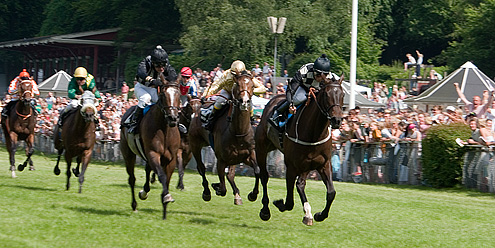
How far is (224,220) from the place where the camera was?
12.0m

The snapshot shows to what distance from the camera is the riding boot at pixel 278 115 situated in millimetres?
12055

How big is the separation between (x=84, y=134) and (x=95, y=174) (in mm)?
4700

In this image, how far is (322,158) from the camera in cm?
1094

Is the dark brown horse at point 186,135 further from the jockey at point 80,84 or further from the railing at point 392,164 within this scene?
the railing at point 392,164

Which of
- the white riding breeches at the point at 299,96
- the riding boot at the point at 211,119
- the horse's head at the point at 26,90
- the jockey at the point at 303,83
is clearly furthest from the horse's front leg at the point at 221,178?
the horse's head at the point at 26,90

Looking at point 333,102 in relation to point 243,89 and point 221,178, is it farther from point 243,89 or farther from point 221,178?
point 221,178

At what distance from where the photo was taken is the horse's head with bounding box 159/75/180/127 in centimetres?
1125

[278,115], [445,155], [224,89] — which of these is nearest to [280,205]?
[278,115]

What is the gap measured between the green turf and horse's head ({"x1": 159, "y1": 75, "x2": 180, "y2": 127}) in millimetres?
1492

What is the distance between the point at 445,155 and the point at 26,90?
9.71 metres

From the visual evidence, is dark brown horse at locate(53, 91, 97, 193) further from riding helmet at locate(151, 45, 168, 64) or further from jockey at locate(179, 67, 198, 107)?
riding helmet at locate(151, 45, 168, 64)

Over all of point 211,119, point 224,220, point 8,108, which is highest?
point 8,108

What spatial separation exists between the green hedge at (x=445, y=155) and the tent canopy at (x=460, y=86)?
21.1 feet

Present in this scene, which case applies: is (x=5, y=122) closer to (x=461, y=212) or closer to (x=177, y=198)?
(x=177, y=198)
